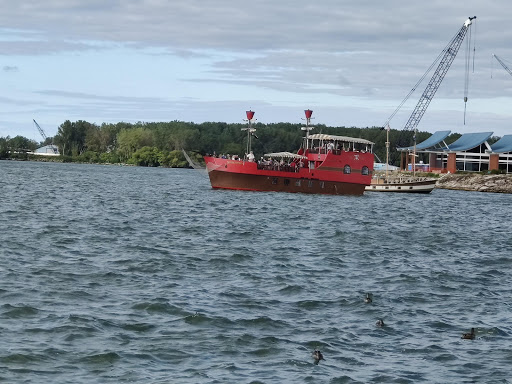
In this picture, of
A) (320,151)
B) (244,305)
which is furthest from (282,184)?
(244,305)

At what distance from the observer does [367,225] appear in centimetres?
5909

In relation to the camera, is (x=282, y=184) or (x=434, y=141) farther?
(x=434, y=141)

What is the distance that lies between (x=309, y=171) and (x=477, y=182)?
6456 cm

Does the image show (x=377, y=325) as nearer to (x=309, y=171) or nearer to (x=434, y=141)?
(x=309, y=171)

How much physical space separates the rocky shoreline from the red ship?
56.4 metres

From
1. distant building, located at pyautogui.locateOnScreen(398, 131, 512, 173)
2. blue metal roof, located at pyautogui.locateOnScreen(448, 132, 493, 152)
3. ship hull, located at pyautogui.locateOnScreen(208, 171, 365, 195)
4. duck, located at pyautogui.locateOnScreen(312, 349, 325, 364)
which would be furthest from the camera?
blue metal roof, located at pyautogui.locateOnScreen(448, 132, 493, 152)

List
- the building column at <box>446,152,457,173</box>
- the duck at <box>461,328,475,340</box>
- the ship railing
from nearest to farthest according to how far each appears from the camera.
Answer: the duck at <box>461,328,475,340</box>
the ship railing
the building column at <box>446,152,457,173</box>

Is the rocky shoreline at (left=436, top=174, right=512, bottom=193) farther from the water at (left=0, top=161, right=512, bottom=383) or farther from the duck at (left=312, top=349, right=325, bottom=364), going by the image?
the duck at (left=312, top=349, right=325, bottom=364)

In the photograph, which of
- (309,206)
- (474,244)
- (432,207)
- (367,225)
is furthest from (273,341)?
(432,207)

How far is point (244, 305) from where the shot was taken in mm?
25406

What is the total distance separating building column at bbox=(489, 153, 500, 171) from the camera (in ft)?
552

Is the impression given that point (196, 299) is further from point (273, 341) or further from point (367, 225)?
point (367, 225)

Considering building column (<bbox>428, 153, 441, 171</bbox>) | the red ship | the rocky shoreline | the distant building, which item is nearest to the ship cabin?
the red ship

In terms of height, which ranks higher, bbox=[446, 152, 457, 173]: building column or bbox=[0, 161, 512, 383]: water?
bbox=[446, 152, 457, 173]: building column
